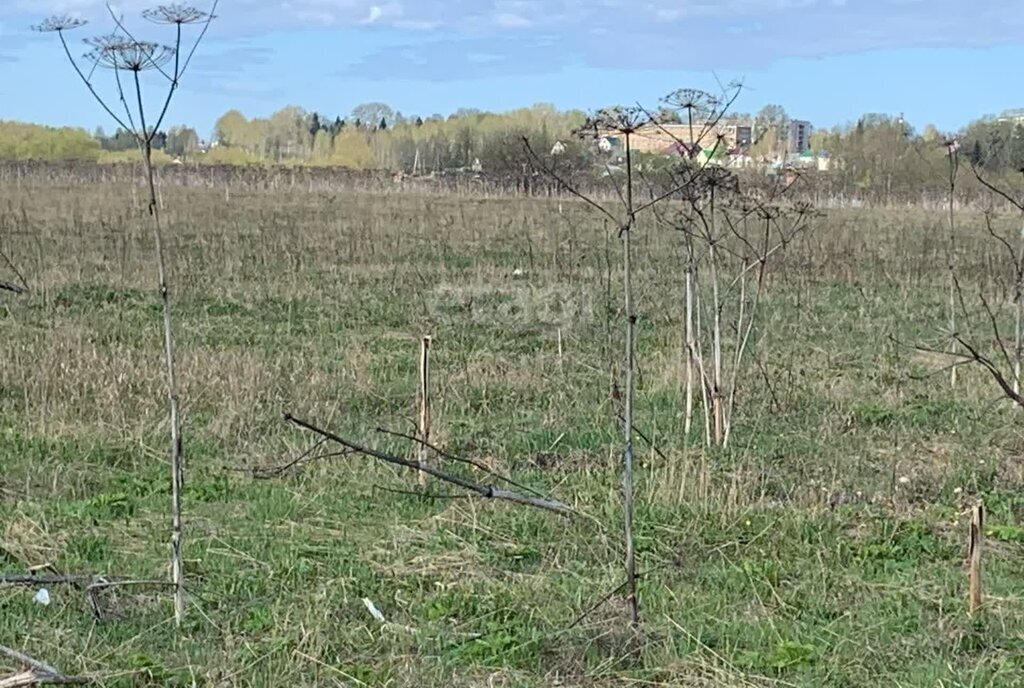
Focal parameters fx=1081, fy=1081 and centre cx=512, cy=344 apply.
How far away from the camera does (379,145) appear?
275 feet

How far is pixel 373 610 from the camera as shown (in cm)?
387

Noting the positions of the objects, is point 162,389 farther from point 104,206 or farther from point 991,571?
point 104,206

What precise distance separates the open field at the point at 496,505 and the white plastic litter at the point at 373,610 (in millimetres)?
39

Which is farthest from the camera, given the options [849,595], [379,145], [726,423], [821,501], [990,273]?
[379,145]

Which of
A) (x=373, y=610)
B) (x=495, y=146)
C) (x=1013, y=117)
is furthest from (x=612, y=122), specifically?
(x=495, y=146)

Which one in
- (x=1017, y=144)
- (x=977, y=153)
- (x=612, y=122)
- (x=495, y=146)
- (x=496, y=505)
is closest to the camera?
A: (x=612, y=122)

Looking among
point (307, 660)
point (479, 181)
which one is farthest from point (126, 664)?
point (479, 181)

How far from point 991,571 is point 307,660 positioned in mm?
2772

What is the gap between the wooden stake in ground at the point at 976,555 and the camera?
367 cm

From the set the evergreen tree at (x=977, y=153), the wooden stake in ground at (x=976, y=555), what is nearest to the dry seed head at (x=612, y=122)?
the wooden stake in ground at (x=976, y=555)

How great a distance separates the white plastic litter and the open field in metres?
0.04

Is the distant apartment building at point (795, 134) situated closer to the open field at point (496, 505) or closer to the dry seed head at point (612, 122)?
the open field at point (496, 505)

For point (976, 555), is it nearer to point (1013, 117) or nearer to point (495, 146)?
point (1013, 117)

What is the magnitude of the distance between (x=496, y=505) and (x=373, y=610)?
1225 millimetres
